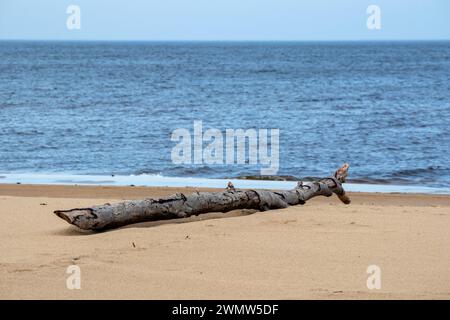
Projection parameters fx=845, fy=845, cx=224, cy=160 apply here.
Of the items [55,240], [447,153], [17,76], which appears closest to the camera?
[55,240]

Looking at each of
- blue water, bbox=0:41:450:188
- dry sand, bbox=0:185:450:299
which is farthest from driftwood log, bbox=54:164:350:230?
blue water, bbox=0:41:450:188

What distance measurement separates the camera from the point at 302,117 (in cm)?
3647

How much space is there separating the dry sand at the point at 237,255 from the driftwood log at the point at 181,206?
152mm

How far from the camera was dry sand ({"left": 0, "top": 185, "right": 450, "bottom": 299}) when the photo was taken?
782 centimetres

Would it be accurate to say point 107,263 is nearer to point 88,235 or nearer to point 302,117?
point 88,235

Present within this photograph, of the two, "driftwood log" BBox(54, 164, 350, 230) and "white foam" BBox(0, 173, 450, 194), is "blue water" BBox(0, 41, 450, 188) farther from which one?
"driftwood log" BBox(54, 164, 350, 230)

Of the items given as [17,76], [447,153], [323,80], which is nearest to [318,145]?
[447,153]

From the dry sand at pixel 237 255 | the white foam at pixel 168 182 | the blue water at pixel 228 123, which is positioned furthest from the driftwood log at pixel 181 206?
the blue water at pixel 228 123

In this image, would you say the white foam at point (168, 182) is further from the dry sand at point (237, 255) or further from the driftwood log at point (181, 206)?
the dry sand at point (237, 255)

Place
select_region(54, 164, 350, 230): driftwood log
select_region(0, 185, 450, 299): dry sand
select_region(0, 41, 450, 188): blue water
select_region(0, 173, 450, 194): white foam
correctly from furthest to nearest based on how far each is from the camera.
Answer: select_region(0, 41, 450, 188): blue water → select_region(0, 173, 450, 194): white foam → select_region(54, 164, 350, 230): driftwood log → select_region(0, 185, 450, 299): dry sand

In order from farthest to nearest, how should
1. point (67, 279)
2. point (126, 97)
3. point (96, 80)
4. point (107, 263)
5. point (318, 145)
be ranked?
1. point (96, 80)
2. point (126, 97)
3. point (318, 145)
4. point (107, 263)
5. point (67, 279)

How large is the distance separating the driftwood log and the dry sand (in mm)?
152

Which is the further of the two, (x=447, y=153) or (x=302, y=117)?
(x=302, y=117)
